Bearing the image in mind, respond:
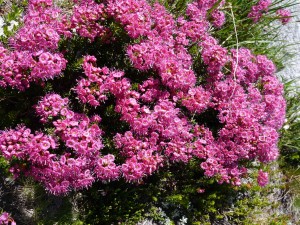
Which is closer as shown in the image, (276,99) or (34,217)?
(34,217)

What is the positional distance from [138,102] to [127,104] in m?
0.25

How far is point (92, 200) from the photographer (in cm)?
400

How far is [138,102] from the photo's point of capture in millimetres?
3461

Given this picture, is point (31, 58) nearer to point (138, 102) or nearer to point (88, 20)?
point (88, 20)

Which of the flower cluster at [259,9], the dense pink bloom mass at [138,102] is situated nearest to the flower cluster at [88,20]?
the dense pink bloom mass at [138,102]

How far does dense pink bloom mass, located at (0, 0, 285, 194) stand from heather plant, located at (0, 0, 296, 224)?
1cm

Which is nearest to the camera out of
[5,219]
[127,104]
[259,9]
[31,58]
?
[31,58]

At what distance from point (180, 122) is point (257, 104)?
0.93 m

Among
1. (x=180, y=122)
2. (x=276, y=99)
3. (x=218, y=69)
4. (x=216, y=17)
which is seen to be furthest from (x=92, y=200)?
(x=216, y=17)

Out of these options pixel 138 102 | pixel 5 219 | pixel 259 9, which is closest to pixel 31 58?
pixel 138 102

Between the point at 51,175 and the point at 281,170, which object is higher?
the point at 281,170

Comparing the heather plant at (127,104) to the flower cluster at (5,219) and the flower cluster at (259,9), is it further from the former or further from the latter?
the flower cluster at (259,9)

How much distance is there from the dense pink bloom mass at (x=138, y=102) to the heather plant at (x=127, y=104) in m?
0.01

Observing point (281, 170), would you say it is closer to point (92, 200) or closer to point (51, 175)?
point (92, 200)
